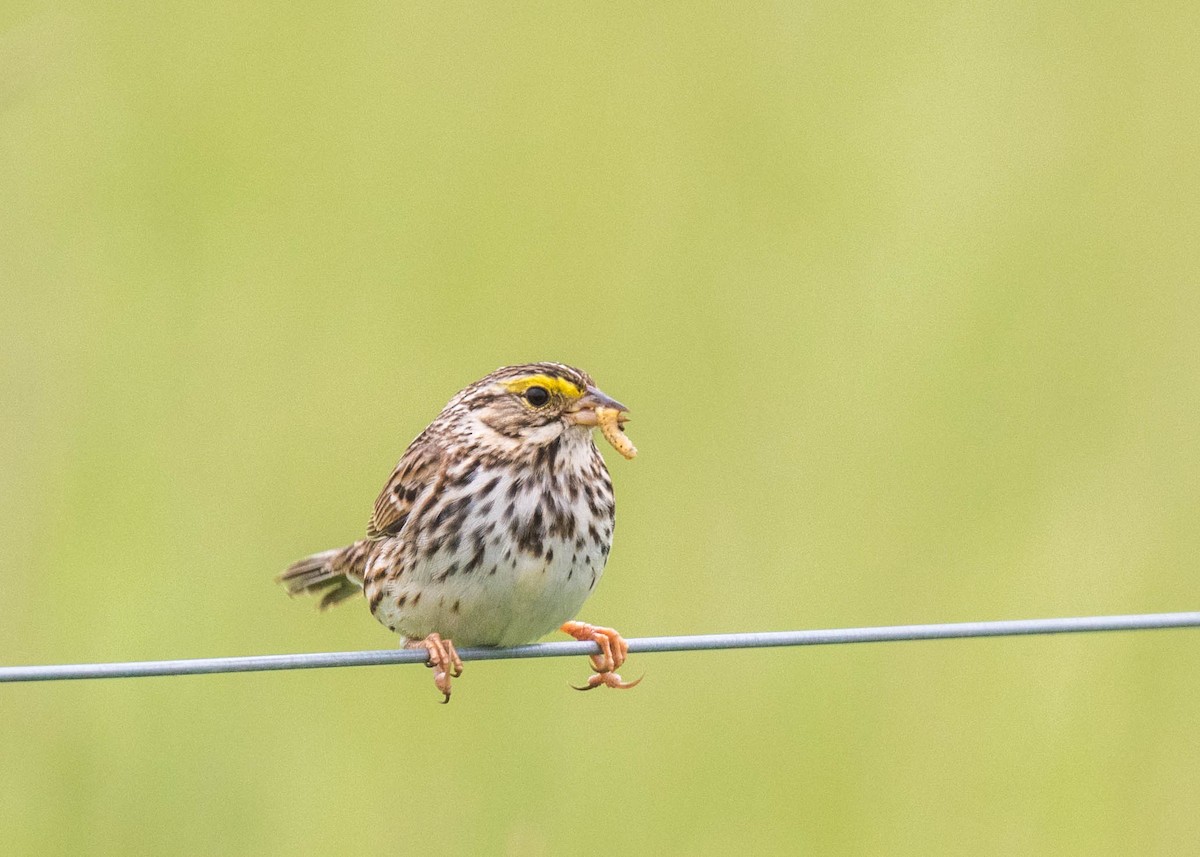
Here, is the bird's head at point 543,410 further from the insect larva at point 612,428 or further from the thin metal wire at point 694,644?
the thin metal wire at point 694,644

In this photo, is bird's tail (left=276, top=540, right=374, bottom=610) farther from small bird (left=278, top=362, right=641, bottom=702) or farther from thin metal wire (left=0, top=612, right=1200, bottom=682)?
thin metal wire (left=0, top=612, right=1200, bottom=682)

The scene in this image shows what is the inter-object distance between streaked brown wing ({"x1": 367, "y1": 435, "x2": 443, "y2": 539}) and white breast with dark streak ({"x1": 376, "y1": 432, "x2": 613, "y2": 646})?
0.11 m

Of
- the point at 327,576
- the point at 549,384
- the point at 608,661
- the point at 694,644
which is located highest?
the point at 549,384

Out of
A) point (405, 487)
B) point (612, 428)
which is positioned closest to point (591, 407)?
point (612, 428)

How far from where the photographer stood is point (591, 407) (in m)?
5.02

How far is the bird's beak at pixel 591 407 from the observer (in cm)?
496

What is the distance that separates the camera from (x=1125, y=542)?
6.37m

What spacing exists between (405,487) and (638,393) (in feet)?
6.12

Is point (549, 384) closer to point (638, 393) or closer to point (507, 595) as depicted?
point (507, 595)

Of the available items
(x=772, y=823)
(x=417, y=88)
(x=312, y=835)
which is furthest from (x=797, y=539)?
(x=417, y=88)

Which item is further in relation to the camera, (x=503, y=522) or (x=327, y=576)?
(x=327, y=576)

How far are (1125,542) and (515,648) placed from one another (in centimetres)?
247

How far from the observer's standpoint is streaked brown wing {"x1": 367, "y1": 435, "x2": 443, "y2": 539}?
5086 mm

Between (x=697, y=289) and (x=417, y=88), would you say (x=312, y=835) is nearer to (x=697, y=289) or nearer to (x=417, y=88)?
(x=697, y=289)
